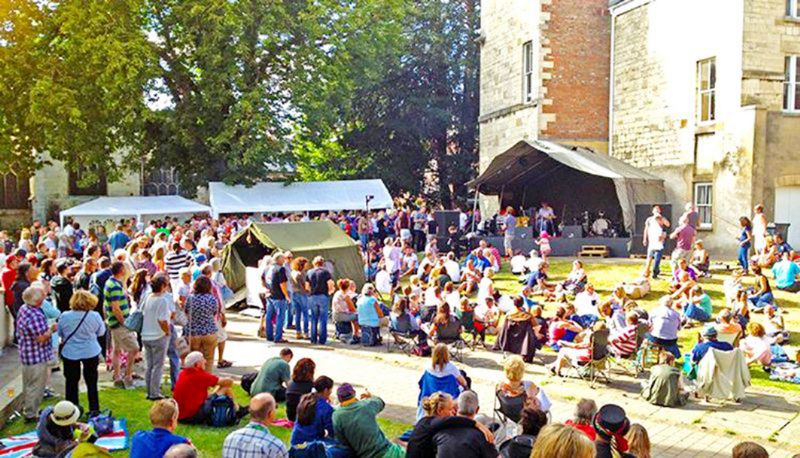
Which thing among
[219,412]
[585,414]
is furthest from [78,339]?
[585,414]

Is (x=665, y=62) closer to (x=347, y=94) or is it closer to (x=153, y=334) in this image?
(x=347, y=94)

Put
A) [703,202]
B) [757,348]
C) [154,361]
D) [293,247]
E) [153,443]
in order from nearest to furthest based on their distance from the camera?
1. [153,443]
2. [154,361]
3. [757,348]
4. [293,247]
5. [703,202]

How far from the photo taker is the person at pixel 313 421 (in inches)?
259

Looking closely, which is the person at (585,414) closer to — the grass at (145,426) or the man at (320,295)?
the grass at (145,426)

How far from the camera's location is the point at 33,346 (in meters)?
8.21

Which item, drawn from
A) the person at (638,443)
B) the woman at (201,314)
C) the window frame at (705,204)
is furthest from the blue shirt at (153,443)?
the window frame at (705,204)

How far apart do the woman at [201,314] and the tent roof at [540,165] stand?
14.5m

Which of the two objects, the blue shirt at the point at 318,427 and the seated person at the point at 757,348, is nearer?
the blue shirt at the point at 318,427

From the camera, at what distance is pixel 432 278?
52.5 ft

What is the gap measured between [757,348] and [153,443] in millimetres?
9410

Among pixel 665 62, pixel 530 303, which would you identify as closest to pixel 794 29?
pixel 665 62

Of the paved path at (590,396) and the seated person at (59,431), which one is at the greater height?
the seated person at (59,431)

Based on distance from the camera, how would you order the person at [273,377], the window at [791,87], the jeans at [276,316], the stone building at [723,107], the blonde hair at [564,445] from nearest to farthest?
the blonde hair at [564,445]
the person at [273,377]
the jeans at [276,316]
the stone building at [723,107]
the window at [791,87]

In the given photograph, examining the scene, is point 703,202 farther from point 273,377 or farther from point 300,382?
point 300,382
